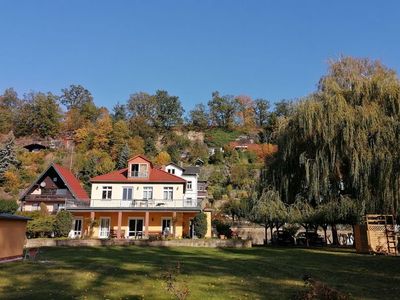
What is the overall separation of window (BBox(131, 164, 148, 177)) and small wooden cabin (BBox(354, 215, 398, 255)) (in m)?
21.9

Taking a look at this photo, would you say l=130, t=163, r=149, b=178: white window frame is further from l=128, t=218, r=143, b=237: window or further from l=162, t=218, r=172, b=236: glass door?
l=162, t=218, r=172, b=236: glass door

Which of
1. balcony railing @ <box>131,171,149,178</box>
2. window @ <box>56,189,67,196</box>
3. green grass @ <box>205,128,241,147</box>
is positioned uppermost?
green grass @ <box>205,128,241,147</box>

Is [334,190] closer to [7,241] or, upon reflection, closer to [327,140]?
[327,140]

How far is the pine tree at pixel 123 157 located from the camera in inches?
2677

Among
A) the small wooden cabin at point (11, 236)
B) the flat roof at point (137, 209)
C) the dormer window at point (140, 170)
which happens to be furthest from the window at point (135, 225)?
the small wooden cabin at point (11, 236)

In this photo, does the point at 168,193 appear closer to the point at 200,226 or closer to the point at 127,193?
the point at 127,193

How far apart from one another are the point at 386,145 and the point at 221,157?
2143 inches

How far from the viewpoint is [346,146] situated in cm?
2430

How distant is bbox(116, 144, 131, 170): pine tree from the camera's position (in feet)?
223

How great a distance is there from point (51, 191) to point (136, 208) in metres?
13.7

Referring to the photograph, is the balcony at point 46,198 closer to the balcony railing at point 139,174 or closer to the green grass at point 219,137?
the balcony railing at point 139,174

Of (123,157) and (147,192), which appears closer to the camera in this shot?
(147,192)

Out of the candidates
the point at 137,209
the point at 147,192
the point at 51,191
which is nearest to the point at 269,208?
the point at 137,209

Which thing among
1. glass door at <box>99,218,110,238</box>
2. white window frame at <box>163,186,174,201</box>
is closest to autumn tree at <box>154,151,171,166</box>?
white window frame at <box>163,186,174,201</box>
